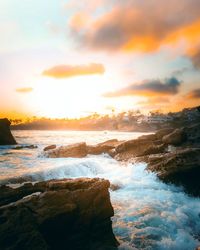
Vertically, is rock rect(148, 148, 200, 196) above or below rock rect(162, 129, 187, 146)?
below

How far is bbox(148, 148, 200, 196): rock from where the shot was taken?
51.2 ft

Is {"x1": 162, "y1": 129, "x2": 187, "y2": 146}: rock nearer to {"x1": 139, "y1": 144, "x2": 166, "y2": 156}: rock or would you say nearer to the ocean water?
{"x1": 139, "y1": 144, "x2": 166, "y2": 156}: rock

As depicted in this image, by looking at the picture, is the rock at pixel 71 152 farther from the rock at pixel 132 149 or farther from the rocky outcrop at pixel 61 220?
the rocky outcrop at pixel 61 220

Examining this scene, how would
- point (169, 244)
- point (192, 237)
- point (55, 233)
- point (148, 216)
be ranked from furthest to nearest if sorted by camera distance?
point (148, 216) → point (192, 237) → point (169, 244) → point (55, 233)

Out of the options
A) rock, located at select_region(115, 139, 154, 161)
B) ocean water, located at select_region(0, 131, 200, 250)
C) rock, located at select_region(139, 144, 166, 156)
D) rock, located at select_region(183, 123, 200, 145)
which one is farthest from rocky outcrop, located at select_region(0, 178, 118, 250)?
rock, located at select_region(183, 123, 200, 145)

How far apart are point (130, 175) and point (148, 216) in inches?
331

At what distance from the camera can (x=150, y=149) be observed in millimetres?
25359

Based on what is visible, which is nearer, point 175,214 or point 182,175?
point 175,214

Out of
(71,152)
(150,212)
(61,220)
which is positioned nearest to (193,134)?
(71,152)

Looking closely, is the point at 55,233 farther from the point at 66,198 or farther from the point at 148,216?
the point at 148,216

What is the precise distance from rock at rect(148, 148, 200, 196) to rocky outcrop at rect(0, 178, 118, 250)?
8133 millimetres

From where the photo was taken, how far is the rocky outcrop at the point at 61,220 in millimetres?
6957

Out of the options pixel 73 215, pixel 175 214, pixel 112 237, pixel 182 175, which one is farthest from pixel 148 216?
pixel 182 175

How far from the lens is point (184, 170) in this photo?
16016 mm
